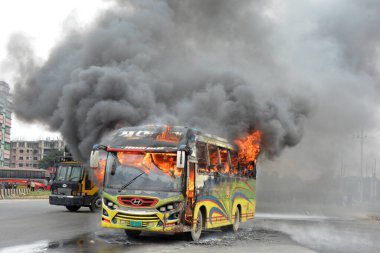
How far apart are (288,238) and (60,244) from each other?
6.61 meters

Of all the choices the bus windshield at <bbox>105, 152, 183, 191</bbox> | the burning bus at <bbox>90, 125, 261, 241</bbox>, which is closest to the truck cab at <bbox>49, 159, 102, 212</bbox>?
the burning bus at <bbox>90, 125, 261, 241</bbox>

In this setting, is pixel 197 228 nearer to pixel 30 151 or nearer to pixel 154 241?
pixel 154 241

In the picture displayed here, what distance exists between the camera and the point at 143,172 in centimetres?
1152

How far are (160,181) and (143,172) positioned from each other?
0.50 meters

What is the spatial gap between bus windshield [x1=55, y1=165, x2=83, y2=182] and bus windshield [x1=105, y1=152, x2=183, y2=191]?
10854 millimetres

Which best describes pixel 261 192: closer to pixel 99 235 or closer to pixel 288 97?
pixel 288 97

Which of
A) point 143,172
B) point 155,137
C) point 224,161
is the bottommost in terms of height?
point 143,172

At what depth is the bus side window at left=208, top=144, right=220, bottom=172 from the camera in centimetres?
1314

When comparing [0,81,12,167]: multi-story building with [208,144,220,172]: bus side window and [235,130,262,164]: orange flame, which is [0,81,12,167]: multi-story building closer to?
[235,130,262,164]: orange flame

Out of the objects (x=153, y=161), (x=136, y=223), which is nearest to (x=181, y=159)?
(x=153, y=161)

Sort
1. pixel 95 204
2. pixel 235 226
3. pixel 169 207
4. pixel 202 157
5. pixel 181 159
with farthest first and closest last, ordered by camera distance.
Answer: pixel 95 204, pixel 235 226, pixel 202 157, pixel 169 207, pixel 181 159

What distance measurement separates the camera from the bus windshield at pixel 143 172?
1133cm

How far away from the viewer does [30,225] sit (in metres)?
15.2

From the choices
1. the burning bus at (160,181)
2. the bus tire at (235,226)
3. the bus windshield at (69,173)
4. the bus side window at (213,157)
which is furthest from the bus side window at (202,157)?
the bus windshield at (69,173)
